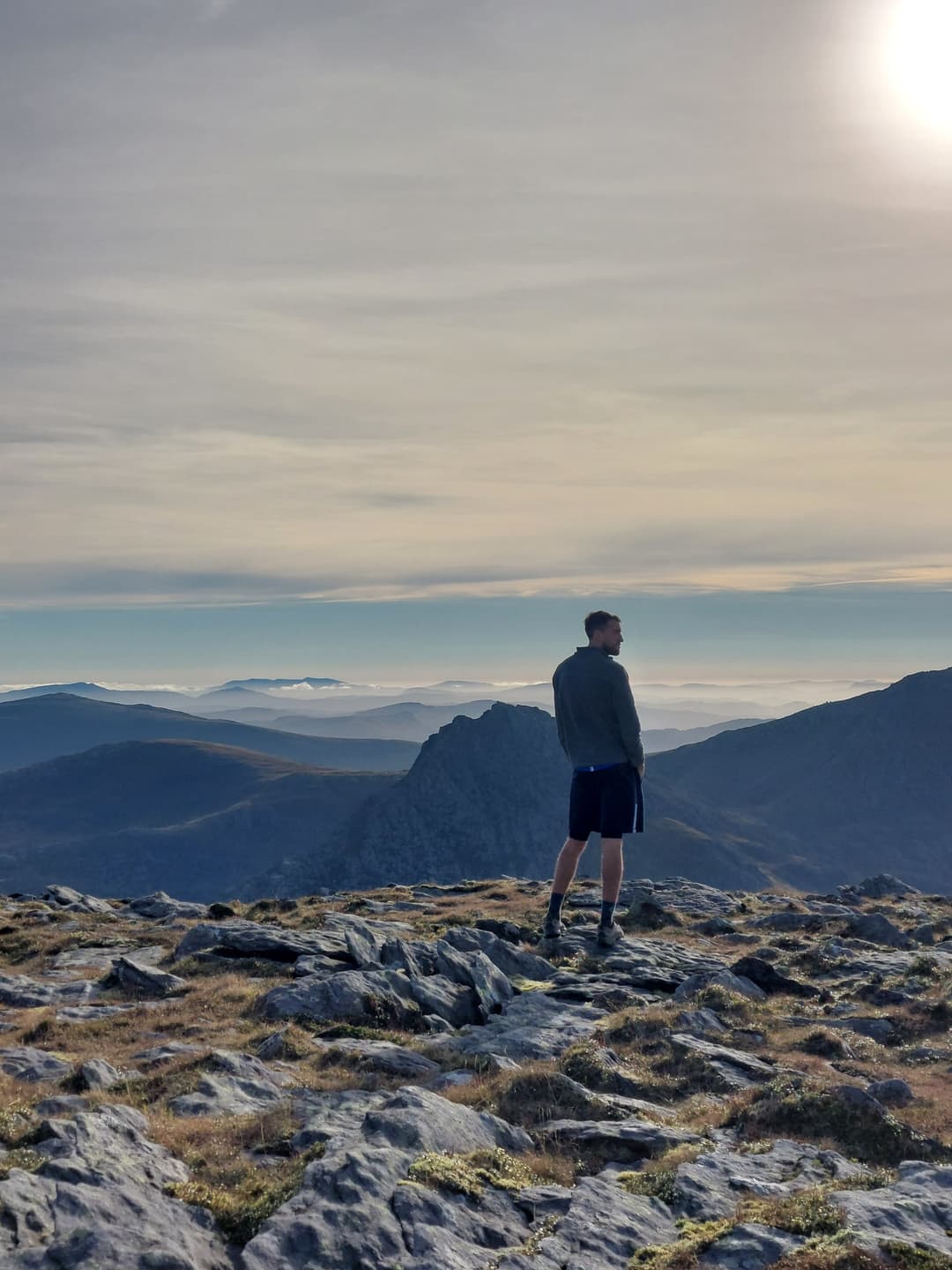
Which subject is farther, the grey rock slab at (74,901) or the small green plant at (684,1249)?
the grey rock slab at (74,901)

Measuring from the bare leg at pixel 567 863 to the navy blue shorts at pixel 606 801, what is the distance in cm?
25

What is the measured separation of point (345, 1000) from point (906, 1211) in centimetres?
926

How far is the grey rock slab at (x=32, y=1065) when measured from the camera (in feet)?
42.8

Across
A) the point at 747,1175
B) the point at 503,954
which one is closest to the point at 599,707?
the point at 503,954

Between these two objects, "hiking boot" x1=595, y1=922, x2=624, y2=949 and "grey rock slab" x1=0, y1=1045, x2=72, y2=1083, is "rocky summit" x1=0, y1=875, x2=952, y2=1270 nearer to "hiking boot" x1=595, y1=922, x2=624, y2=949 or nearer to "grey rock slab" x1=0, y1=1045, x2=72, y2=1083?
"grey rock slab" x1=0, y1=1045, x2=72, y2=1083

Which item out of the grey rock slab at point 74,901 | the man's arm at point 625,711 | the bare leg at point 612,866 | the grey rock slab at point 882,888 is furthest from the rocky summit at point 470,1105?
the grey rock slab at point 882,888

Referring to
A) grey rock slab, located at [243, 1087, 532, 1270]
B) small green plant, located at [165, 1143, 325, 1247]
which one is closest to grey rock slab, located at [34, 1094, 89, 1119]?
small green plant, located at [165, 1143, 325, 1247]

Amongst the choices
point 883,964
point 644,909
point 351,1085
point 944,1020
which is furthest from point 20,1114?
point 644,909

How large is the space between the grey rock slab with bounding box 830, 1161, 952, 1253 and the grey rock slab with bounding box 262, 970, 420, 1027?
317 inches

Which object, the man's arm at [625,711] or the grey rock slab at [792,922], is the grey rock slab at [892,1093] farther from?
the grey rock slab at [792,922]

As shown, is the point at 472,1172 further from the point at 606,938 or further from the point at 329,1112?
the point at 606,938

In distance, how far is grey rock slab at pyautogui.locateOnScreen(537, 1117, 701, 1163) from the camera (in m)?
11.2

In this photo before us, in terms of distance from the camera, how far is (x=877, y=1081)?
1449 centimetres

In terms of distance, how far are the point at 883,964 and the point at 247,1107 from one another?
1653 centimetres
